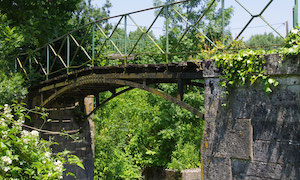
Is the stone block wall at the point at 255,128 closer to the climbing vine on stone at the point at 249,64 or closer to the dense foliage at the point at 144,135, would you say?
the climbing vine on stone at the point at 249,64

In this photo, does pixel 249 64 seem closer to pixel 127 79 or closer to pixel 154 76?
pixel 154 76

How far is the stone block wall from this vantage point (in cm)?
478

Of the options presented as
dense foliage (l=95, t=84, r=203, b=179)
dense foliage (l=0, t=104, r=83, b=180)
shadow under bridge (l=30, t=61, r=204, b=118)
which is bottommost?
dense foliage (l=95, t=84, r=203, b=179)

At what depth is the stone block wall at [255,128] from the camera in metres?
4.78

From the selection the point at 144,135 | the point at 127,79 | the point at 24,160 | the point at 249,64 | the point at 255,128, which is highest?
the point at 249,64

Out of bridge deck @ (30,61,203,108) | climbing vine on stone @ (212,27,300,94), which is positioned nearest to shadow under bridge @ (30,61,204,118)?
bridge deck @ (30,61,203,108)

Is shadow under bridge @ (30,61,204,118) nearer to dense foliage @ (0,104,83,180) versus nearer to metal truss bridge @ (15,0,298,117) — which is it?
metal truss bridge @ (15,0,298,117)

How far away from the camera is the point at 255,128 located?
507cm

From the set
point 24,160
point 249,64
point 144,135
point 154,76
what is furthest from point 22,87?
point 249,64

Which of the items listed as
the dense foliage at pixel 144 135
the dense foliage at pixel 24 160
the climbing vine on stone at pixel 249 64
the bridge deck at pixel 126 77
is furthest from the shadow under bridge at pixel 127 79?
the dense foliage at pixel 144 135

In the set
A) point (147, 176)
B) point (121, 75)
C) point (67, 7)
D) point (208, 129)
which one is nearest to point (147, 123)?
point (147, 176)

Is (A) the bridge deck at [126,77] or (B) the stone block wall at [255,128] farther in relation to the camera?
(A) the bridge deck at [126,77]

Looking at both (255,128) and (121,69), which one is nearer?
(255,128)

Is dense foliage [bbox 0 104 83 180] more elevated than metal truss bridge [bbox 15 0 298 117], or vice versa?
metal truss bridge [bbox 15 0 298 117]
